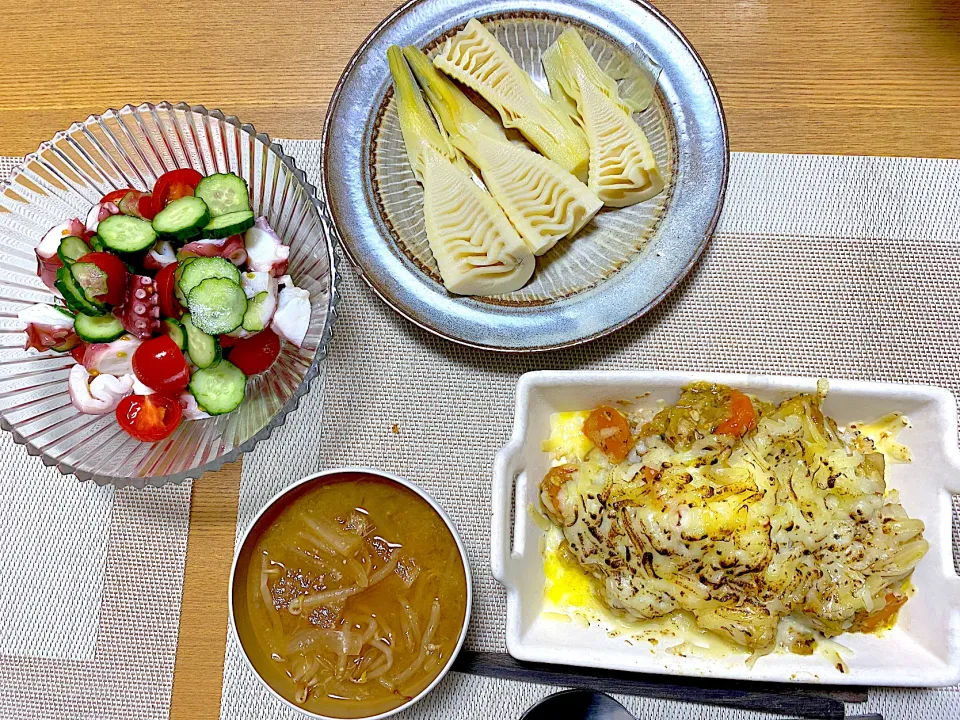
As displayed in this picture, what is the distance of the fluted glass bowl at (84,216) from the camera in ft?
4.32

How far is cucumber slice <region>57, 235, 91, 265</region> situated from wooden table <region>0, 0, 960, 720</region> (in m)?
0.53

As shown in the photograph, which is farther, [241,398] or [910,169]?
[910,169]

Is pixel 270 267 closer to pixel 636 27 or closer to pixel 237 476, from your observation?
pixel 237 476

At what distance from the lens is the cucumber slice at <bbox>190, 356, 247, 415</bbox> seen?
125cm

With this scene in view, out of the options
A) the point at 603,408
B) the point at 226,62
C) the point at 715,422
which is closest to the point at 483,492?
the point at 603,408

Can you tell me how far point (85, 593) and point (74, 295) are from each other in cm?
72

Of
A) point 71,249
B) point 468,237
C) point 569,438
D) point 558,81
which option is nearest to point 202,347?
point 71,249

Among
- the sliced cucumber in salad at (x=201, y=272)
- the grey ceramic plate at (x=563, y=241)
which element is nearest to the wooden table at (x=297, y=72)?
the grey ceramic plate at (x=563, y=241)

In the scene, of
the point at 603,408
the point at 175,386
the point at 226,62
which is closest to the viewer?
the point at 175,386

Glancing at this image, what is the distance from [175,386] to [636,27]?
115 centimetres

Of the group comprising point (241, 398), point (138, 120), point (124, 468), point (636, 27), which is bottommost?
point (124, 468)

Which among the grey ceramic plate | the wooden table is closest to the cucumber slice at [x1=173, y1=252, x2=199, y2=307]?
the grey ceramic plate

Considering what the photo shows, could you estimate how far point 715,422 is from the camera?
4.25ft

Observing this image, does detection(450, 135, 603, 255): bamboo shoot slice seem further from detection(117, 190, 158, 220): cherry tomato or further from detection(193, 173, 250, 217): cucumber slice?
detection(117, 190, 158, 220): cherry tomato
